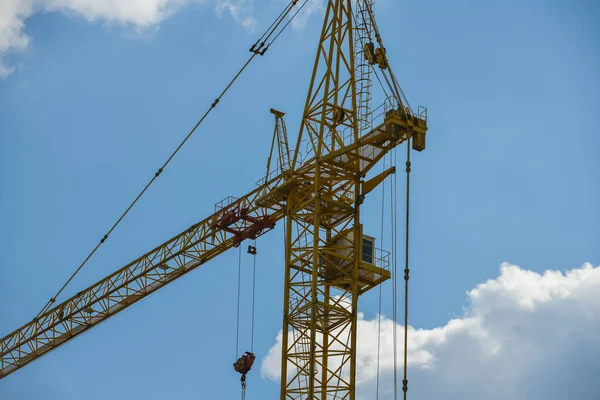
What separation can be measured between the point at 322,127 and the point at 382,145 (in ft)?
12.0

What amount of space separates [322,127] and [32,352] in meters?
33.2

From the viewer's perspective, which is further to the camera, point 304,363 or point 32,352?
point 32,352

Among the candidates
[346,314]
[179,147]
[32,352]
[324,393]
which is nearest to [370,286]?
[346,314]

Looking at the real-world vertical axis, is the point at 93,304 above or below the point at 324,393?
above

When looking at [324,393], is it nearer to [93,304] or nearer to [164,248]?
[164,248]

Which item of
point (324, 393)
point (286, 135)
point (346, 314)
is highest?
point (286, 135)

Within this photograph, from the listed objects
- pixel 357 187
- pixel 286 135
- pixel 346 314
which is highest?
pixel 286 135

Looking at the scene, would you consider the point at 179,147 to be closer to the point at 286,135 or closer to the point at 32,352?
the point at 286,135

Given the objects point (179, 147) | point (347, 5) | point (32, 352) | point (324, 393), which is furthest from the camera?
point (32, 352)

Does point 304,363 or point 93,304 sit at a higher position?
point 93,304

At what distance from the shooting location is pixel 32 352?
86438mm

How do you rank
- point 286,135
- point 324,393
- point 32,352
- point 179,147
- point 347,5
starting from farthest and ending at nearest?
point 32,352
point 179,147
point 286,135
point 347,5
point 324,393

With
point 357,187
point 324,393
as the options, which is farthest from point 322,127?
point 324,393

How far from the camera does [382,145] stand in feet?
205
